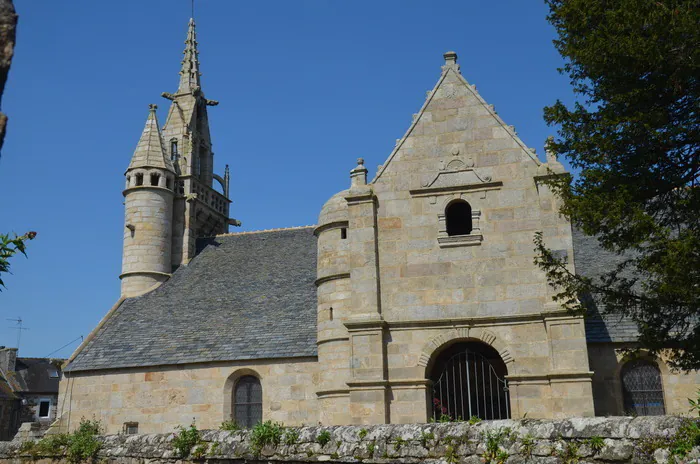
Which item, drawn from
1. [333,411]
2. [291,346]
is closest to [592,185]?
[333,411]

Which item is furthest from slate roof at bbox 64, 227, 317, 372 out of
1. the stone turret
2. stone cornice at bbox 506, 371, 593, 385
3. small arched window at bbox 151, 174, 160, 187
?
stone cornice at bbox 506, 371, 593, 385

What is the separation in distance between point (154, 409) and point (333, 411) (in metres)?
7.31

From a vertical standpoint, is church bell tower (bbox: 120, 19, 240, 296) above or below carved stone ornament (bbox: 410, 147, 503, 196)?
above

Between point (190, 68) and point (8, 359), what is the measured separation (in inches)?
905

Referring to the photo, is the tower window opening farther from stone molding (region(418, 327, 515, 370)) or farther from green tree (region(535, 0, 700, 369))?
green tree (region(535, 0, 700, 369))

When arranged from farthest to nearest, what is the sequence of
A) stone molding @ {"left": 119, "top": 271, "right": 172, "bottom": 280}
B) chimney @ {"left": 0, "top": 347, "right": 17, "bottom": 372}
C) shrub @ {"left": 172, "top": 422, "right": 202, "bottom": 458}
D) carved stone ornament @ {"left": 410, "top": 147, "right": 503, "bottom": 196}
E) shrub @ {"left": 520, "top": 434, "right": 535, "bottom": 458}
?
chimney @ {"left": 0, "top": 347, "right": 17, "bottom": 372} < stone molding @ {"left": 119, "top": 271, "right": 172, "bottom": 280} < carved stone ornament @ {"left": 410, "top": 147, "right": 503, "bottom": 196} < shrub @ {"left": 172, "top": 422, "right": 202, "bottom": 458} < shrub @ {"left": 520, "top": 434, "right": 535, "bottom": 458}

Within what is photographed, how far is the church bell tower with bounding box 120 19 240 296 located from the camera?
31.9 metres

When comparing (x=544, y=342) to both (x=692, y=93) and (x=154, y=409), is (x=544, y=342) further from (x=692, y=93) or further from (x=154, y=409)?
(x=154, y=409)

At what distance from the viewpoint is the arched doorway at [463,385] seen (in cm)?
1723

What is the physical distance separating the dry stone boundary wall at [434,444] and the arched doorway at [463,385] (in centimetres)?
688

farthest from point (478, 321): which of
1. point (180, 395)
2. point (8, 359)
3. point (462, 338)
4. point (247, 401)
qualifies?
point (8, 359)

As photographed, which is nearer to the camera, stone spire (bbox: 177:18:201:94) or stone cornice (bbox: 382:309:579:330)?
stone cornice (bbox: 382:309:579:330)

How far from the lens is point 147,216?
32469 mm

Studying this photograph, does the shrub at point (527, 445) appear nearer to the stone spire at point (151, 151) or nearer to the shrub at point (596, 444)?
the shrub at point (596, 444)
